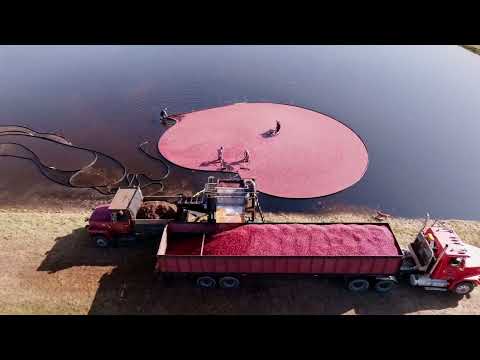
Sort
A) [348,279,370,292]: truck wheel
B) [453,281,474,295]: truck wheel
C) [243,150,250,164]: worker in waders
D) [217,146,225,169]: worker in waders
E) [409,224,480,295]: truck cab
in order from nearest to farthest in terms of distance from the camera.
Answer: [409,224,480,295]: truck cab → [453,281,474,295]: truck wheel → [348,279,370,292]: truck wheel → [217,146,225,169]: worker in waders → [243,150,250,164]: worker in waders

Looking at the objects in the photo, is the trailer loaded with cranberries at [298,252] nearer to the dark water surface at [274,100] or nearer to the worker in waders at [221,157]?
the dark water surface at [274,100]

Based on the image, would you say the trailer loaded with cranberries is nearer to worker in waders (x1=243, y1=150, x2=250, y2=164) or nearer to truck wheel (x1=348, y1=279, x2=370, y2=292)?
truck wheel (x1=348, y1=279, x2=370, y2=292)

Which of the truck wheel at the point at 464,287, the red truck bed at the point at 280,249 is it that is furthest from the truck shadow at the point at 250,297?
the red truck bed at the point at 280,249

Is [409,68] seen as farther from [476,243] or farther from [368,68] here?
[476,243]

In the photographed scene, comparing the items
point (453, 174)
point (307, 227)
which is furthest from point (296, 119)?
point (307, 227)

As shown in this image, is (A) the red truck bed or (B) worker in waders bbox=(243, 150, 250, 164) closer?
(A) the red truck bed

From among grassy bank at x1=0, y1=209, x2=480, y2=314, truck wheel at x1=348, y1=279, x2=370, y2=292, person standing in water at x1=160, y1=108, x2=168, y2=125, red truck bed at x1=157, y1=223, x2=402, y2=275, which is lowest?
grassy bank at x1=0, y1=209, x2=480, y2=314

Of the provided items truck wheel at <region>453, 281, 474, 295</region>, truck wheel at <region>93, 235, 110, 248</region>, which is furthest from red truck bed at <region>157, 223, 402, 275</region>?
truck wheel at <region>93, 235, 110, 248</region>
